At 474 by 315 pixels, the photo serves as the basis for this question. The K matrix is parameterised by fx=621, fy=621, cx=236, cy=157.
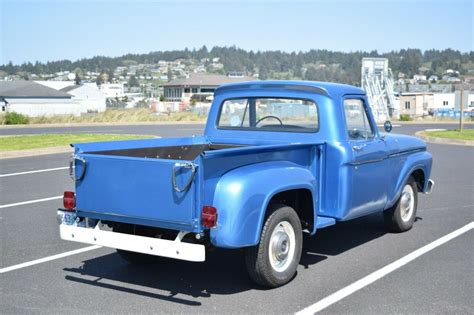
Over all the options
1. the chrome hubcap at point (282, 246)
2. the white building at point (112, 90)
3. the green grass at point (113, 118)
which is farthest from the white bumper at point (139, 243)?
the white building at point (112, 90)

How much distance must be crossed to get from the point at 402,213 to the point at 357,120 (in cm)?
174

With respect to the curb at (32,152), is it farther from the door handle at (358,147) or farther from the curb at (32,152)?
the door handle at (358,147)

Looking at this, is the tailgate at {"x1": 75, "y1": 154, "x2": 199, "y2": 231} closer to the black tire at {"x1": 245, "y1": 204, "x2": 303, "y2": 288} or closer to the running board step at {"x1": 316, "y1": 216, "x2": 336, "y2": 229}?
the black tire at {"x1": 245, "y1": 204, "x2": 303, "y2": 288}

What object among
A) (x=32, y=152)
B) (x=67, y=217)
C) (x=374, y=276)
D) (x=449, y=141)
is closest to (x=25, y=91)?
(x=32, y=152)

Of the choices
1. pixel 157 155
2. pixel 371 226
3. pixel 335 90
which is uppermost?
pixel 335 90

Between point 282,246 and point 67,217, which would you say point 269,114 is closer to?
point 282,246

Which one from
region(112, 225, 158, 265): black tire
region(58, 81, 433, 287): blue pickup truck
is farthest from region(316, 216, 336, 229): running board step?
region(112, 225, 158, 265): black tire

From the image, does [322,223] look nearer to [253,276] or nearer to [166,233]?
[253,276]

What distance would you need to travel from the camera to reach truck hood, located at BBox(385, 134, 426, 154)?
7605 mm

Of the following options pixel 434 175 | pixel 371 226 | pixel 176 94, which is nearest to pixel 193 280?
pixel 371 226

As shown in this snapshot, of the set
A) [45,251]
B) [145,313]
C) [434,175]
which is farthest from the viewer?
[434,175]

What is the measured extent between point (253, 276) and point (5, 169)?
10.7 m

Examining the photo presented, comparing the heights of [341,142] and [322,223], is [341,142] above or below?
above

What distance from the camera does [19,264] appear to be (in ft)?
21.5
